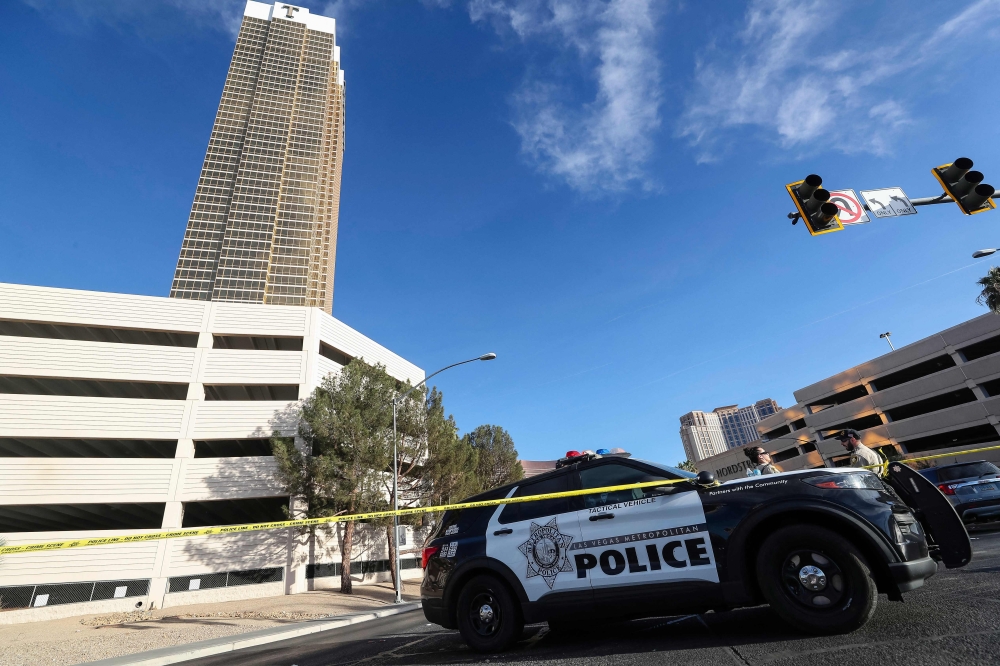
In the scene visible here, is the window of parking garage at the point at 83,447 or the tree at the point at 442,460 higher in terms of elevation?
the window of parking garage at the point at 83,447

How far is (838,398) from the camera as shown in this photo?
56.3m

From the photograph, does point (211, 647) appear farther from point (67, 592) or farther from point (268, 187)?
point (268, 187)

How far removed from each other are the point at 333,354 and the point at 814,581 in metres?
30.1

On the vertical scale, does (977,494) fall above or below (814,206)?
below

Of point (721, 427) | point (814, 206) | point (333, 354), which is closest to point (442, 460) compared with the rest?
point (333, 354)

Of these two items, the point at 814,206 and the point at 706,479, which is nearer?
the point at 706,479

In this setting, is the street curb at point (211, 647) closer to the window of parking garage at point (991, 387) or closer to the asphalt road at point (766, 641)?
the asphalt road at point (766, 641)

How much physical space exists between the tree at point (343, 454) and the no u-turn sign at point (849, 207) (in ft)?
63.4

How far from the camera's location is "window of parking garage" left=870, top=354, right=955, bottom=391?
43.0 m

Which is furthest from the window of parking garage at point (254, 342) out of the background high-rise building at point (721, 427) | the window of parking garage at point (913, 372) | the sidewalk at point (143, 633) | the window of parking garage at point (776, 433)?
the background high-rise building at point (721, 427)

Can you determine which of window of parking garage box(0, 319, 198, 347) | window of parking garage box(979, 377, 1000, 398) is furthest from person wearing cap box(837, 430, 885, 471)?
window of parking garage box(979, 377, 1000, 398)

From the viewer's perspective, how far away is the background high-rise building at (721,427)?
567ft

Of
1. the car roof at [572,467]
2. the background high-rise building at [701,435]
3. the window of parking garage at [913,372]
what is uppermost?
the background high-rise building at [701,435]

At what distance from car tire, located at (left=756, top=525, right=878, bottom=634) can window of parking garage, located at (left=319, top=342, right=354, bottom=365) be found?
2833cm
